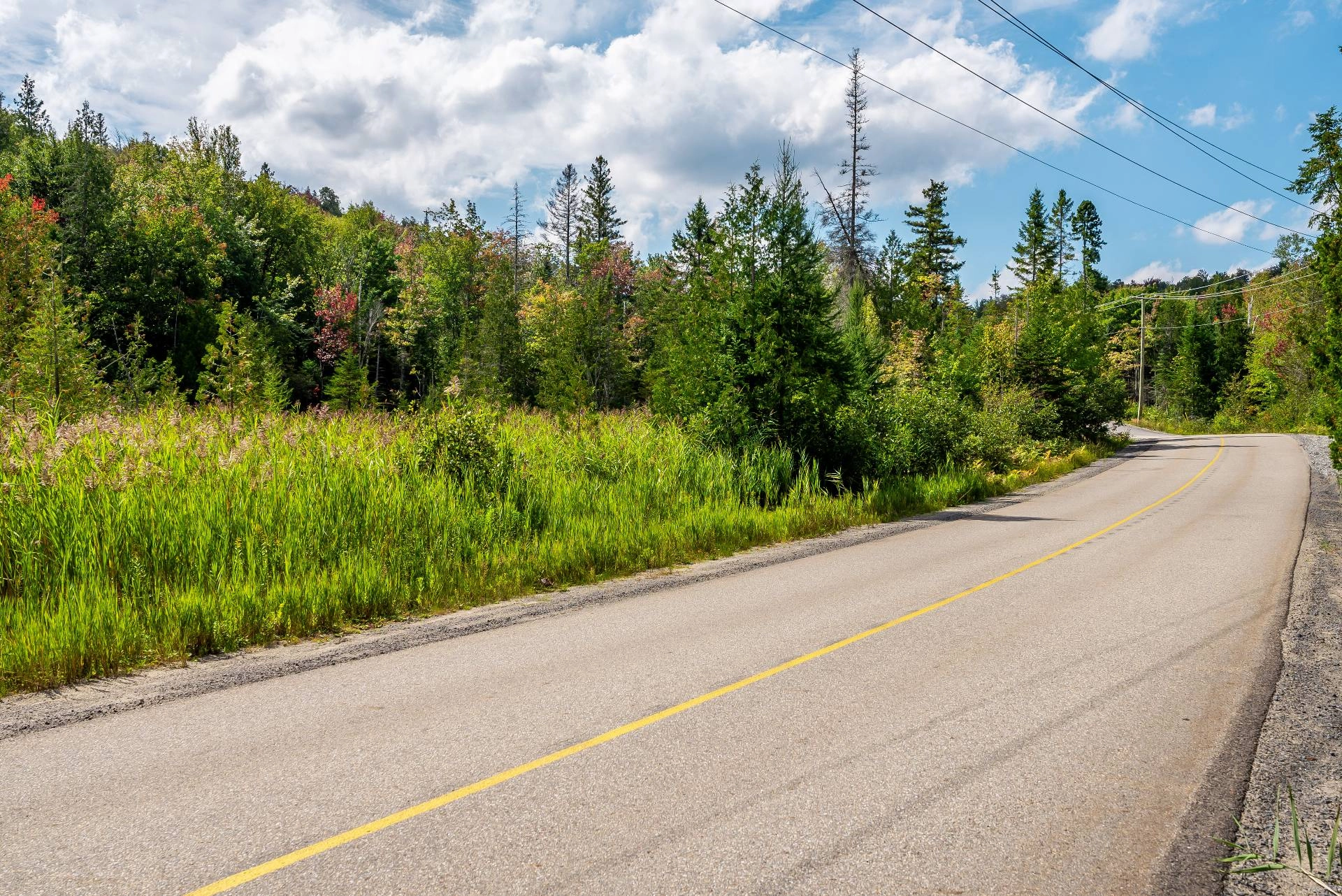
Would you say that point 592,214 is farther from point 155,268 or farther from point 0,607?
point 0,607

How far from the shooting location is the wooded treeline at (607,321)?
16375mm

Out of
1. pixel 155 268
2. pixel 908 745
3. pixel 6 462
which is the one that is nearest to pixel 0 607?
pixel 6 462

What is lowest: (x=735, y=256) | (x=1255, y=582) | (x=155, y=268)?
(x=1255, y=582)

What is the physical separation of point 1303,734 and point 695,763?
4.10 meters

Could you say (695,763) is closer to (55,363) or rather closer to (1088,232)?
(55,363)

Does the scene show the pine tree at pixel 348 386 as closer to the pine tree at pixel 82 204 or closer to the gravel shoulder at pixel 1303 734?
the pine tree at pixel 82 204

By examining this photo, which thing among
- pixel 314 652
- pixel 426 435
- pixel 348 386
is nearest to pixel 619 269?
pixel 348 386

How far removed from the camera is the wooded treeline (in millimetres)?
16375

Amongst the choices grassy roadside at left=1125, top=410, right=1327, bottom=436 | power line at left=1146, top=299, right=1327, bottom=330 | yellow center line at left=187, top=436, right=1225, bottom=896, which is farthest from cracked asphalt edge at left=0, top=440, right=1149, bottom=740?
power line at left=1146, top=299, right=1327, bottom=330

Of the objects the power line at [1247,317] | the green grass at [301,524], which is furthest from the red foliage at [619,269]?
the power line at [1247,317]

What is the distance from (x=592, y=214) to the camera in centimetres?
7519

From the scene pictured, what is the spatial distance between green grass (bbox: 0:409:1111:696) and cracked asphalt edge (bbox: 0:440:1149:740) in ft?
0.80

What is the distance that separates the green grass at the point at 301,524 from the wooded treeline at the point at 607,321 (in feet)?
8.04

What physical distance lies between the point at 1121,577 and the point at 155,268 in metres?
47.7
